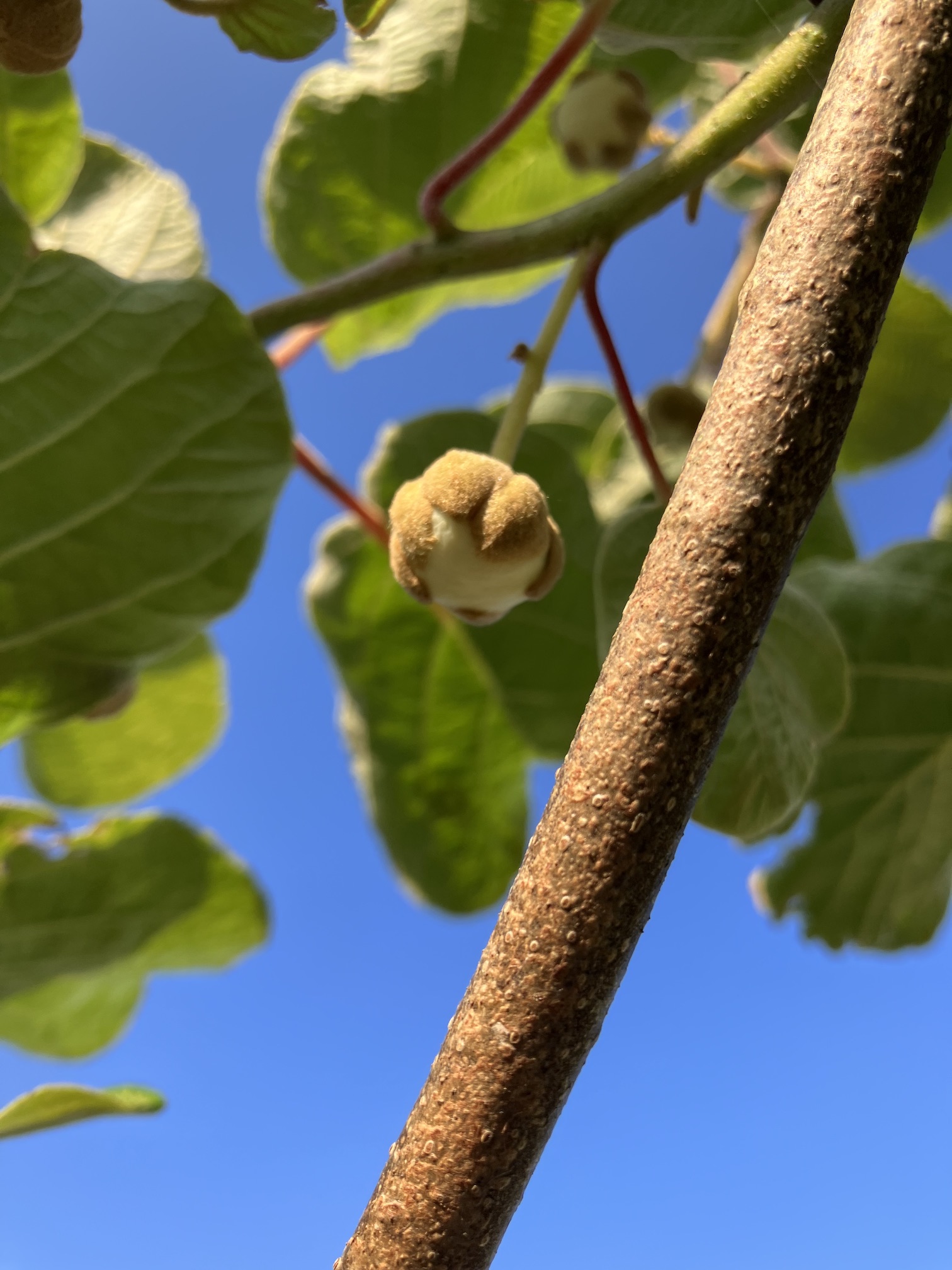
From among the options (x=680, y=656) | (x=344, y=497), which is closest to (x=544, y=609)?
(x=344, y=497)

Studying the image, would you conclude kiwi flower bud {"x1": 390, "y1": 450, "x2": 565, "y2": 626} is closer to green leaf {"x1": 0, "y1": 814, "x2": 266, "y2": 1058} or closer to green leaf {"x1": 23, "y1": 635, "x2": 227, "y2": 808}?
green leaf {"x1": 0, "y1": 814, "x2": 266, "y2": 1058}

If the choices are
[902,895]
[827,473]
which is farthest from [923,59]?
[902,895]

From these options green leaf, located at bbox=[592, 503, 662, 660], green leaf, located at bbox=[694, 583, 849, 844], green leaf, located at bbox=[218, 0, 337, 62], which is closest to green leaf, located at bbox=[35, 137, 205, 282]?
green leaf, located at bbox=[218, 0, 337, 62]

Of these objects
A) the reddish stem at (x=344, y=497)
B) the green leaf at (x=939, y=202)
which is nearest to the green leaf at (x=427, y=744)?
the reddish stem at (x=344, y=497)

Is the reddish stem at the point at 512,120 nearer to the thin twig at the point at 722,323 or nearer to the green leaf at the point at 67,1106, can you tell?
the thin twig at the point at 722,323

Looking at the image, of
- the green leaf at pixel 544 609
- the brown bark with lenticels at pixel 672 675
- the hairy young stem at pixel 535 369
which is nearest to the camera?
the brown bark with lenticels at pixel 672 675

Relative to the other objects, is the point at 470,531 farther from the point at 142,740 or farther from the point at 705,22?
the point at 142,740
